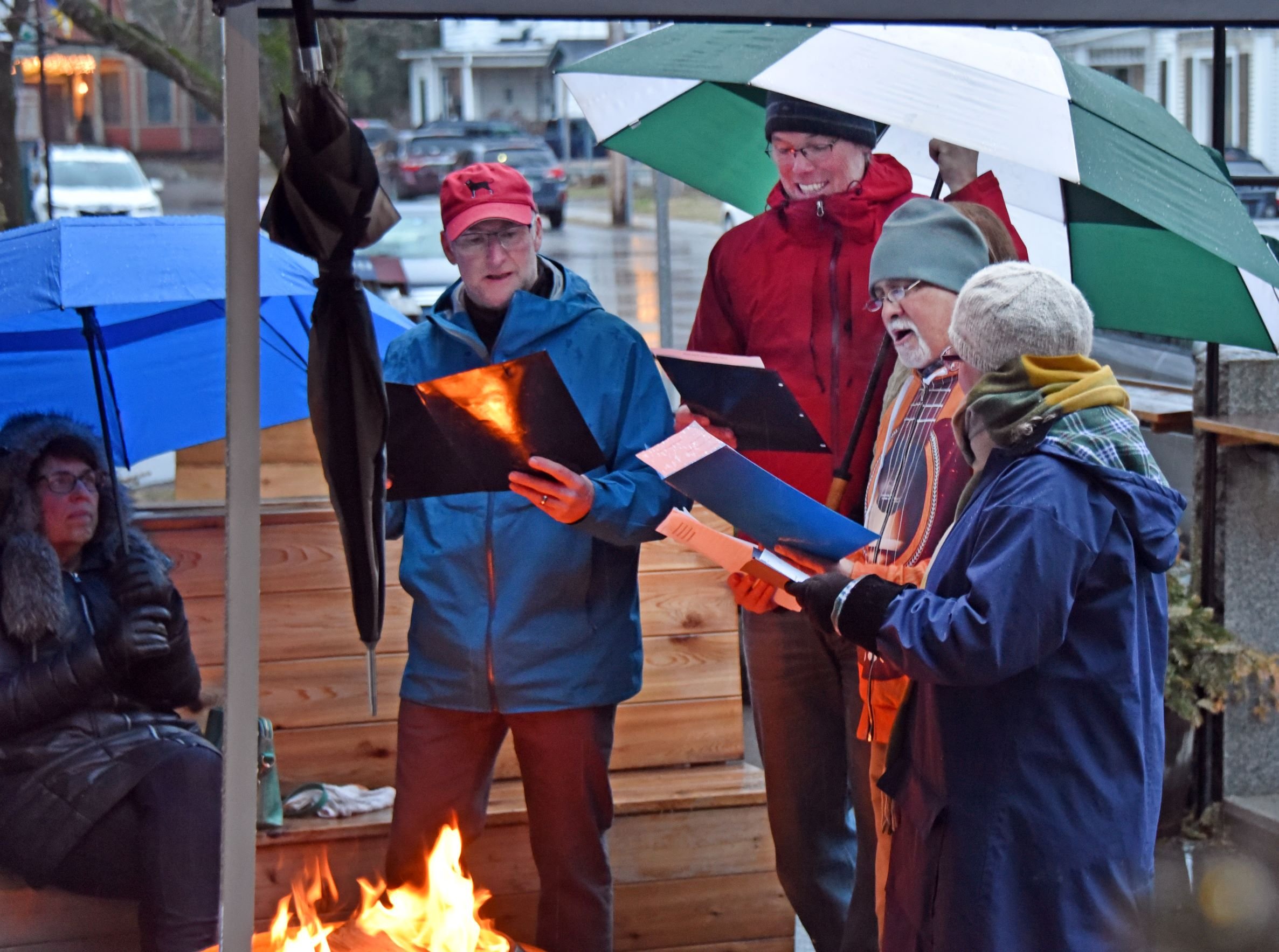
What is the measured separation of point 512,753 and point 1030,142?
2.13 metres

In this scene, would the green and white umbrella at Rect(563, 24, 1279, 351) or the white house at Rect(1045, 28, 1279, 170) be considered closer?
the green and white umbrella at Rect(563, 24, 1279, 351)

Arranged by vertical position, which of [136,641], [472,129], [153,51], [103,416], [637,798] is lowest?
[637,798]

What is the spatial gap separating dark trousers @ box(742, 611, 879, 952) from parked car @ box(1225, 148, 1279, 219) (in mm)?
1190

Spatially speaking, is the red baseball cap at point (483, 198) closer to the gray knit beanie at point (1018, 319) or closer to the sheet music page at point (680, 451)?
the sheet music page at point (680, 451)

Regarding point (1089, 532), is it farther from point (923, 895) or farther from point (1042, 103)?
point (1042, 103)

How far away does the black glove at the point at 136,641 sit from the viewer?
3262 millimetres

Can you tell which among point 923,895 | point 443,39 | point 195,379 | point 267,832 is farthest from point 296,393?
point 443,39

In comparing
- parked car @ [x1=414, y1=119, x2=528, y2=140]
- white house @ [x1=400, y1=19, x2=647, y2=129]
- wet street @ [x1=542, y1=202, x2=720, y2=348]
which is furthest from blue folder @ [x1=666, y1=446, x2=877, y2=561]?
white house @ [x1=400, y1=19, x2=647, y2=129]

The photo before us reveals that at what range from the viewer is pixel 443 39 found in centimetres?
4125

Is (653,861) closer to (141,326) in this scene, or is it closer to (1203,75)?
(141,326)

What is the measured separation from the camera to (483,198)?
292 cm

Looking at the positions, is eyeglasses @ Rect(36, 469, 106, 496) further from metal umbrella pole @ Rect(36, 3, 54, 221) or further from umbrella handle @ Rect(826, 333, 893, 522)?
umbrella handle @ Rect(826, 333, 893, 522)

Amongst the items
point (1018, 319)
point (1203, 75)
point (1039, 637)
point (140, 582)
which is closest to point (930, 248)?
point (1018, 319)

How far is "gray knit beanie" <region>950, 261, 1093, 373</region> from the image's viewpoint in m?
2.25
